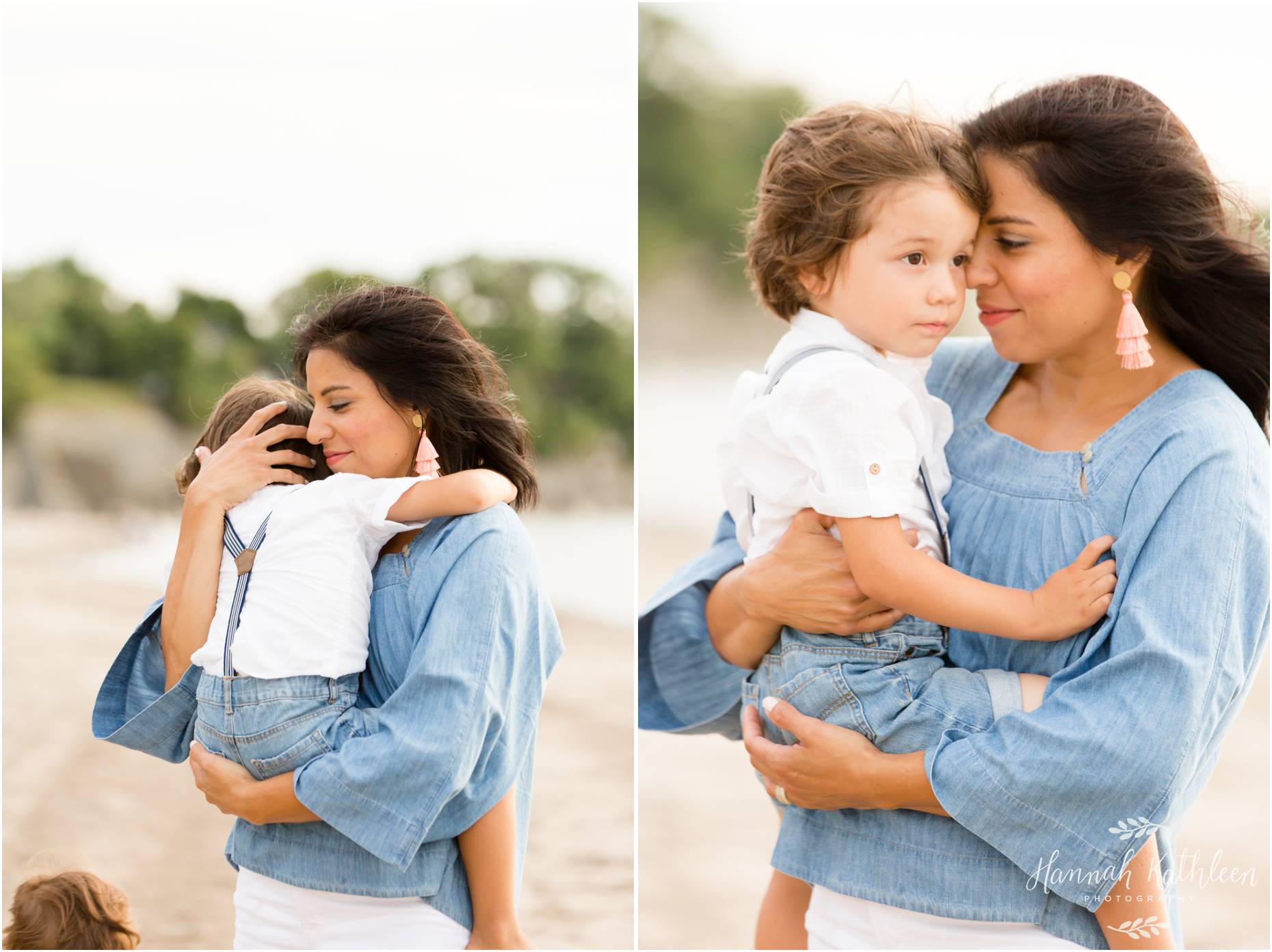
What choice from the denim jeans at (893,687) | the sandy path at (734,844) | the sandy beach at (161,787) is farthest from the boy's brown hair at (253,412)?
the sandy beach at (161,787)

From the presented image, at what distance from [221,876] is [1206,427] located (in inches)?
221

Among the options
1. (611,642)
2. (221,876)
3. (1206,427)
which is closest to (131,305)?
(611,642)

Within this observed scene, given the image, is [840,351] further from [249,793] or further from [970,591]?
[249,793]

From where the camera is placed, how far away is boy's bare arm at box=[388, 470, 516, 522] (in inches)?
75.5

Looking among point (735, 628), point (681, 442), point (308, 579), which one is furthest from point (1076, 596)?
point (681, 442)

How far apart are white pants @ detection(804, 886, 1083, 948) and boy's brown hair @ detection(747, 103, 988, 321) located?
106 cm

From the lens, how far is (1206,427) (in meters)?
1.80

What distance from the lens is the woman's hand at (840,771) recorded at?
182 centimetres

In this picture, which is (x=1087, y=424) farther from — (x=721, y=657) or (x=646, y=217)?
(x=646, y=217)

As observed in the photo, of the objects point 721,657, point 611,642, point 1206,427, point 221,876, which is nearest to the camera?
point 1206,427

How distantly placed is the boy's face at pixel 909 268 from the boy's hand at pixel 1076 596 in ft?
1.46

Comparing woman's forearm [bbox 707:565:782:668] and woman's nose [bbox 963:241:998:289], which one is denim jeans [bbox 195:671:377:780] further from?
woman's nose [bbox 963:241:998:289]

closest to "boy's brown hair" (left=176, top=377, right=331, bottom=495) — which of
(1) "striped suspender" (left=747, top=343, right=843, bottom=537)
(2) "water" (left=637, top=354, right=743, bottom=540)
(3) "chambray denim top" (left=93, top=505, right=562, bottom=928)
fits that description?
(3) "chambray denim top" (left=93, top=505, right=562, bottom=928)

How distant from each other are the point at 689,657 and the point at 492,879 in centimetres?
60
